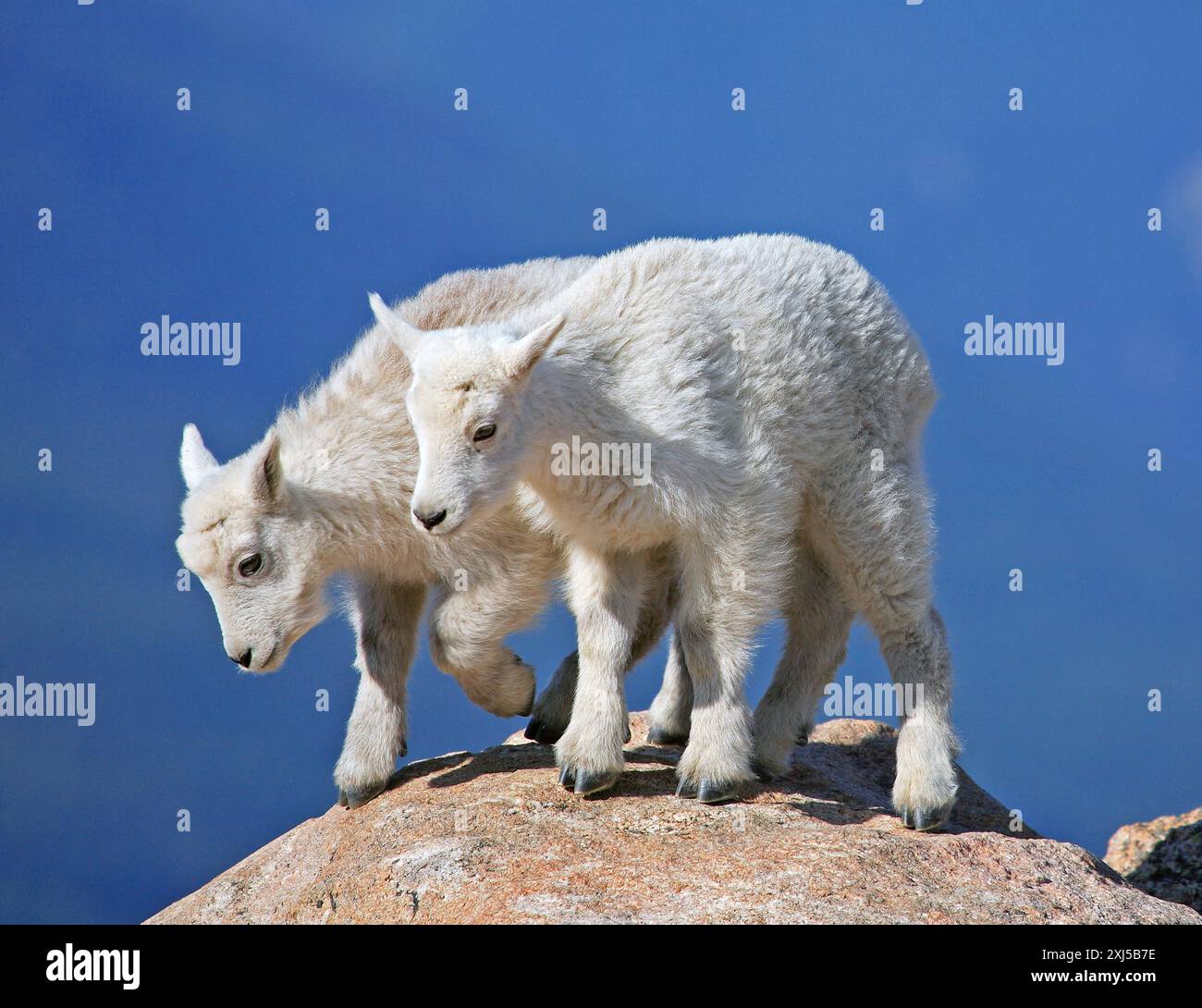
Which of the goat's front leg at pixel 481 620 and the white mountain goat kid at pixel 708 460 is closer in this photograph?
the white mountain goat kid at pixel 708 460

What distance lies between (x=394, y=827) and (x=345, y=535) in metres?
1.71

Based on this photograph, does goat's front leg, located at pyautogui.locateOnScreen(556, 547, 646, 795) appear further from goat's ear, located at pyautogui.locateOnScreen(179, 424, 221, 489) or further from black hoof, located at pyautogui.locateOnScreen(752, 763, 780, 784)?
goat's ear, located at pyautogui.locateOnScreen(179, 424, 221, 489)

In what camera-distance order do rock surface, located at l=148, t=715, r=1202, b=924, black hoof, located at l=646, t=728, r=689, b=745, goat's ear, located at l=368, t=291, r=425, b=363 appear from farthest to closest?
black hoof, located at l=646, t=728, r=689, b=745, goat's ear, located at l=368, t=291, r=425, b=363, rock surface, located at l=148, t=715, r=1202, b=924

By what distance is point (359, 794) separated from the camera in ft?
27.3

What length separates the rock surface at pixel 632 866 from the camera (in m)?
6.38

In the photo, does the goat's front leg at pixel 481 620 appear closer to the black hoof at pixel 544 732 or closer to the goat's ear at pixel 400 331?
the black hoof at pixel 544 732

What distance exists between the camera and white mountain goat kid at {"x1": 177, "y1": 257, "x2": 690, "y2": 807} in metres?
7.73

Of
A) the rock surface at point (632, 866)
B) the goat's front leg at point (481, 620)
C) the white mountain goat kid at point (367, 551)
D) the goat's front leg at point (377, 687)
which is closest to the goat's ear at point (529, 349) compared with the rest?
the white mountain goat kid at point (367, 551)

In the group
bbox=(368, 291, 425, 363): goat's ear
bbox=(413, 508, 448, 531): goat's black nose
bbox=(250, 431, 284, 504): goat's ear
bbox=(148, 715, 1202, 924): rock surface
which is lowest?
bbox=(148, 715, 1202, 924): rock surface

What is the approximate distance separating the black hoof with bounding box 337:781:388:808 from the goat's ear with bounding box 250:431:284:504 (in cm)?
191

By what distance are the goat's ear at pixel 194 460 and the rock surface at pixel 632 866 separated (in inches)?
88.2

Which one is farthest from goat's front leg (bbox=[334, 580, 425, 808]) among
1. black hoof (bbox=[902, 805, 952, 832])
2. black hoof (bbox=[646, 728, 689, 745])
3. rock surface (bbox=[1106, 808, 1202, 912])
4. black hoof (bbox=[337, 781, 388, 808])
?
rock surface (bbox=[1106, 808, 1202, 912])

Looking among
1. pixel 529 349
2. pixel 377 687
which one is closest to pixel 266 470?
pixel 377 687
